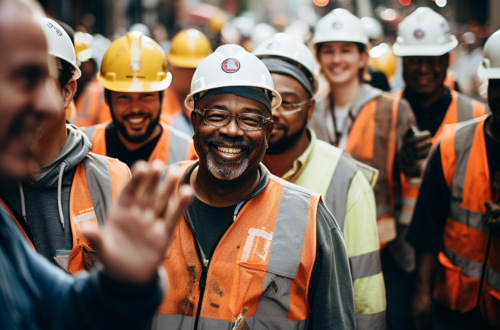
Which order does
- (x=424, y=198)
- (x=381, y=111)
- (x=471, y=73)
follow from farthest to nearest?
(x=471, y=73) → (x=381, y=111) → (x=424, y=198)

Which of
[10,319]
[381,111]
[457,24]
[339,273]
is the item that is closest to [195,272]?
[339,273]

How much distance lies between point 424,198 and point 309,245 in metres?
1.56

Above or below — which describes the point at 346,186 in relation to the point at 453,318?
above

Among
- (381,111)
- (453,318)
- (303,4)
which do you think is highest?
(303,4)

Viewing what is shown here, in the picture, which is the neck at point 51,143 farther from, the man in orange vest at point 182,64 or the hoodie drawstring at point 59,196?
the man in orange vest at point 182,64

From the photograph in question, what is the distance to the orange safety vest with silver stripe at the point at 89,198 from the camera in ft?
7.51

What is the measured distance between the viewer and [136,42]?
157 inches

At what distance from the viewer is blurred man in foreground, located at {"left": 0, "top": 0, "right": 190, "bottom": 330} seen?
1.08 metres

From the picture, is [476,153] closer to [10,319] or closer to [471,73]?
[10,319]

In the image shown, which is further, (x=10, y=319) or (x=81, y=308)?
(x=81, y=308)

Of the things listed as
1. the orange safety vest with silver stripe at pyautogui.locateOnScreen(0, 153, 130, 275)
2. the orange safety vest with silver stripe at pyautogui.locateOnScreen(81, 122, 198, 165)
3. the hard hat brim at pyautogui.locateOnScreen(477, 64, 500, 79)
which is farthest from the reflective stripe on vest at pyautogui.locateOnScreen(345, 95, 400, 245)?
the orange safety vest with silver stripe at pyautogui.locateOnScreen(0, 153, 130, 275)

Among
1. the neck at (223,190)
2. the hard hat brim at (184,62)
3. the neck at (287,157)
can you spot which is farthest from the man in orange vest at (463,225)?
the hard hat brim at (184,62)

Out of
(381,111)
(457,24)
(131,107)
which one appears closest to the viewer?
(131,107)

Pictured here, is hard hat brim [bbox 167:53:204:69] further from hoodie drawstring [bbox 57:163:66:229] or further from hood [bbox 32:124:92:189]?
hoodie drawstring [bbox 57:163:66:229]
